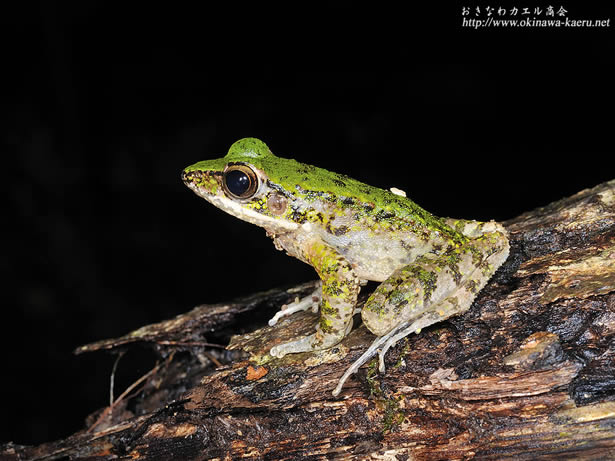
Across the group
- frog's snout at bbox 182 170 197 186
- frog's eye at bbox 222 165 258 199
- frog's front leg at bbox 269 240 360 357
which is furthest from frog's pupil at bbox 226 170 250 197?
frog's front leg at bbox 269 240 360 357

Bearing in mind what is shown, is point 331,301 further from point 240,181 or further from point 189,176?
point 189,176

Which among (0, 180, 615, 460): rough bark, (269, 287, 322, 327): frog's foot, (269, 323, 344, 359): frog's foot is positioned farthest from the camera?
(269, 287, 322, 327): frog's foot

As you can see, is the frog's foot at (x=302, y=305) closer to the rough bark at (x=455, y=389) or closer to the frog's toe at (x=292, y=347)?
the rough bark at (x=455, y=389)

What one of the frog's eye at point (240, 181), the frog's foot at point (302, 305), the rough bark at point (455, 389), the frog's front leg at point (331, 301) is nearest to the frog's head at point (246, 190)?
the frog's eye at point (240, 181)

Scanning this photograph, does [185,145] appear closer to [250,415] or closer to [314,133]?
[314,133]

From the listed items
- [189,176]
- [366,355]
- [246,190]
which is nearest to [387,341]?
[366,355]

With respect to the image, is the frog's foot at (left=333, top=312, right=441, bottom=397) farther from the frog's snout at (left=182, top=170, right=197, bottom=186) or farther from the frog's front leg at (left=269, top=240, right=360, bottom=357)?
the frog's snout at (left=182, top=170, right=197, bottom=186)
